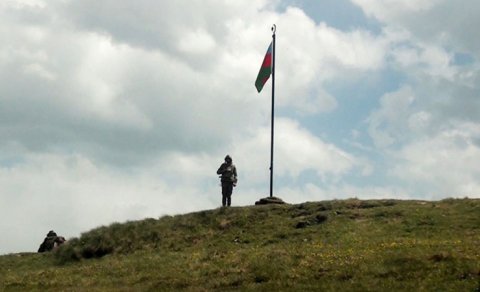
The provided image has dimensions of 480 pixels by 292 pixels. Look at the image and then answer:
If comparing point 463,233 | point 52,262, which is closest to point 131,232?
point 52,262

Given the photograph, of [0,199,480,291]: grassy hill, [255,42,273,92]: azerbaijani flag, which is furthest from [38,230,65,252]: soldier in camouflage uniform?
[255,42,273,92]: azerbaijani flag

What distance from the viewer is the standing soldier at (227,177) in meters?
39.9

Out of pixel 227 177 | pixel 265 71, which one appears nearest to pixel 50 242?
pixel 227 177

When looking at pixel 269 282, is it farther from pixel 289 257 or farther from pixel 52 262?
pixel 52 262

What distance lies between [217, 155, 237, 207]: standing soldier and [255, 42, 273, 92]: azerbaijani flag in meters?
7.39

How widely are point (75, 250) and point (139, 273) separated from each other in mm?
9945

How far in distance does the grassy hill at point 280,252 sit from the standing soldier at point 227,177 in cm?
226

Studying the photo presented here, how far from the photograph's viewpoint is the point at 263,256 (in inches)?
1055

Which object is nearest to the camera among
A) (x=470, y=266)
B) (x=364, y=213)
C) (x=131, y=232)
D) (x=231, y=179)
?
(x=470, y=266)

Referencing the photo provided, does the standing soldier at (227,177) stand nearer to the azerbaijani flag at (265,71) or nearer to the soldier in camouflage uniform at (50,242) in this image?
the azerbaijani flag at (265,71)

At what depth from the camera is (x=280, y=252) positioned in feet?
89.1

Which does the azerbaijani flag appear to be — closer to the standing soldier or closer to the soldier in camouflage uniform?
the standing soldier

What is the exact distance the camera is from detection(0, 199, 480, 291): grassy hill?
22.2 m

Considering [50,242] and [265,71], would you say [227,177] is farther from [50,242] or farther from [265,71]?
[50,242]
